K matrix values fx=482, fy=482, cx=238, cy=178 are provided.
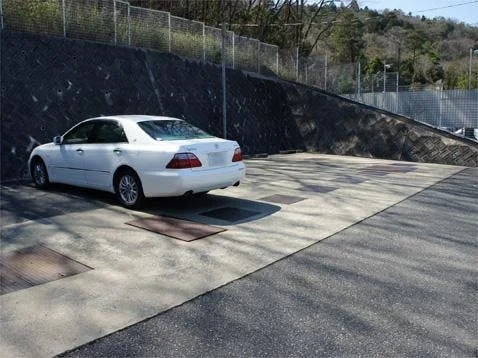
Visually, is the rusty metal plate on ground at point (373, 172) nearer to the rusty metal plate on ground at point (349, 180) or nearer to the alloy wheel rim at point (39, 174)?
the rusty metal plate on ground at point (349, 180)

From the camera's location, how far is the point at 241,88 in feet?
63.0

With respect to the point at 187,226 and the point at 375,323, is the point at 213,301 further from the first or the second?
the point at 187,226

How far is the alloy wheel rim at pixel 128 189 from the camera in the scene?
7.50 m

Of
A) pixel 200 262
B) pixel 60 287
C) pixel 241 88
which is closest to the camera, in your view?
pixel 60 287

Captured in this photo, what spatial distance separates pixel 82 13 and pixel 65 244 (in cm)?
1000

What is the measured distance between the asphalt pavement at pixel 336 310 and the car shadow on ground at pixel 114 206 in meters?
1.88

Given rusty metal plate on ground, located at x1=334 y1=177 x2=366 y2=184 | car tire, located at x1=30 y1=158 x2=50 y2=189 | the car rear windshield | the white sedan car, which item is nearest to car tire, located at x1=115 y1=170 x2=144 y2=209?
the white sedan car

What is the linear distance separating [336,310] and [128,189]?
4.50 meters

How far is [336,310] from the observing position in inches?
158

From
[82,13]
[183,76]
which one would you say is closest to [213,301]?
[82,13]

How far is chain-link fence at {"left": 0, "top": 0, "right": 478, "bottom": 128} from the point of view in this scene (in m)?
13.0

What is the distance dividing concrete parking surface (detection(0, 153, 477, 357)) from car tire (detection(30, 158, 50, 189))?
21 centimetres

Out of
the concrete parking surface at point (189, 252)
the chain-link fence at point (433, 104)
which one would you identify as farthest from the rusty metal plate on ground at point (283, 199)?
the chain-link fence at point (433, 104)

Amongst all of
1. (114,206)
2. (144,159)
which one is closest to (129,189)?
(114,206)
